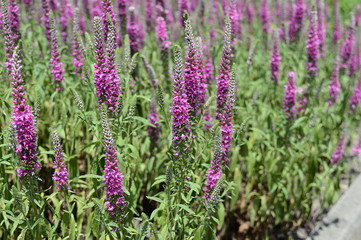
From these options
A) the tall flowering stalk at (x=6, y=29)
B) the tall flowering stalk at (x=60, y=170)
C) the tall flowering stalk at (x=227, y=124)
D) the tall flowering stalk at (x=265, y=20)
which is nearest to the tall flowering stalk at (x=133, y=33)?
the tall flowering stalk at (x=6, y=29)

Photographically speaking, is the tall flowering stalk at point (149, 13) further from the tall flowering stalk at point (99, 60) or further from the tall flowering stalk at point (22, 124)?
the tall flowering stalk at point (22, 124)

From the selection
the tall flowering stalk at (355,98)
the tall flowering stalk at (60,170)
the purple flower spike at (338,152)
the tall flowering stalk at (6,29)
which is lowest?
the purple flower spike at (338,152)

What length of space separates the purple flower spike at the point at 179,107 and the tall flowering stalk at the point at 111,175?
0.44 metres

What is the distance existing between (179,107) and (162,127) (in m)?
2.00

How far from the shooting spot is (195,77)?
120 inches

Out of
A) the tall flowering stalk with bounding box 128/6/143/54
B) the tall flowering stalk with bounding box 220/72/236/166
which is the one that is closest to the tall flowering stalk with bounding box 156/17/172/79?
the tall flowering stalk with bounding box 128/6/143/54

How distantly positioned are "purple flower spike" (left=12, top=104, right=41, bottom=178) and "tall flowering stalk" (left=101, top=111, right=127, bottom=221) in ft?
1.50

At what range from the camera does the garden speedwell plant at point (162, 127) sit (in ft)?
10.1

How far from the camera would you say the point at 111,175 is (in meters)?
2.84

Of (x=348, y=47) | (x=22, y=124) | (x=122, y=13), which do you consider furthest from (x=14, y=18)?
(x=348, y=47)

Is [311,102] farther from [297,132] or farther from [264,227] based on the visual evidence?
[264,227]

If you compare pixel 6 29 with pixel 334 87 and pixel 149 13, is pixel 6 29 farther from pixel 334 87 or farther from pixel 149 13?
pixel 334 87

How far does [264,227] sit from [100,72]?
2.84 meters

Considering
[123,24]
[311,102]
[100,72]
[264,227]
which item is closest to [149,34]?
[123,24]
